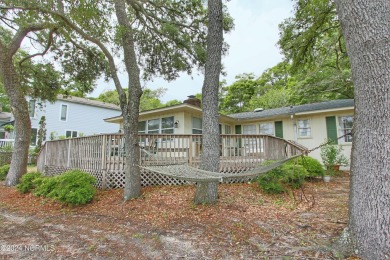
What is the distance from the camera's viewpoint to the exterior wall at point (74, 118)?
16.4 meters

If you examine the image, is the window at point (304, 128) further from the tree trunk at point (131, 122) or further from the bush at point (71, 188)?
the bush at point (71, 188)

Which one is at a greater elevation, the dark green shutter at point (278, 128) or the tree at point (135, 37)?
the tree at point (135, 37)

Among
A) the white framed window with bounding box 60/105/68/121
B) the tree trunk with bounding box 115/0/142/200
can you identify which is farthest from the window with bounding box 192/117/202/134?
the white framed window with bounding box 60/105/68/121

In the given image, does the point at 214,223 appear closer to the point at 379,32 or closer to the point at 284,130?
the point at 379,32

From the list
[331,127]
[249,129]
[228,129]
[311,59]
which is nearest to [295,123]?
[331,127]

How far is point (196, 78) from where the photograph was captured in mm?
7781

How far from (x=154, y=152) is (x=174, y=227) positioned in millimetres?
3438

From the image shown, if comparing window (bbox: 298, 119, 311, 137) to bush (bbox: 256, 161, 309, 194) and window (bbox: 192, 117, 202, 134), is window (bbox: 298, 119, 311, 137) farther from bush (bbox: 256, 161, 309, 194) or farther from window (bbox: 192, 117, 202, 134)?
bush (bbox: 256, 161, 309, 194)

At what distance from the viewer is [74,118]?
700 inches

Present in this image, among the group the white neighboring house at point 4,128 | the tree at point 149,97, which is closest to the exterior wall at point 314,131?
the white neighboring house at point 4,128

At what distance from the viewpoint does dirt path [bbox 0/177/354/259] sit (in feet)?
9.13

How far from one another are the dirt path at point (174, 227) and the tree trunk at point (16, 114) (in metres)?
2.26

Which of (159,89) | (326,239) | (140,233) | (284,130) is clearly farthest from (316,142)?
(159,89)

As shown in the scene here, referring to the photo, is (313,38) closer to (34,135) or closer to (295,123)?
(295,123)
